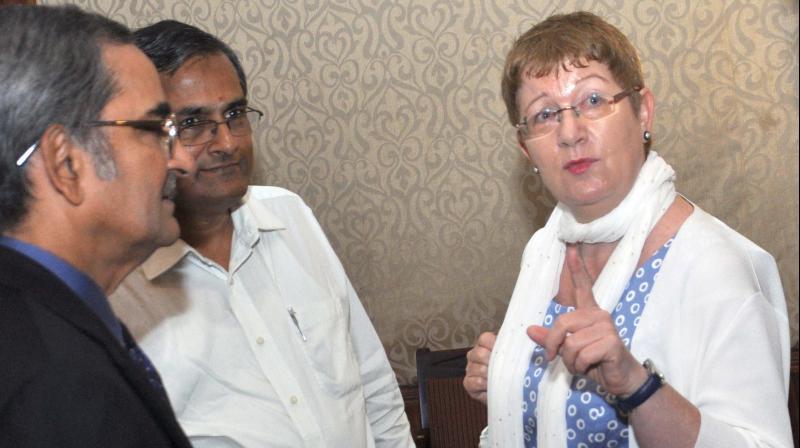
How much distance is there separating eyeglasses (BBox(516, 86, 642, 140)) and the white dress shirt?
2.17 feet

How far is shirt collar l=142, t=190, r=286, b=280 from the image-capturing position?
205 cm

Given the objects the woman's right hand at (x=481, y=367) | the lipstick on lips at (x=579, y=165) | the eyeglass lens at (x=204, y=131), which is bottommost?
the woman's right hand at (x=481, y=367)

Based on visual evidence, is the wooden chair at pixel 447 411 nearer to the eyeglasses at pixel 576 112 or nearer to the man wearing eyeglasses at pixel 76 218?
the eyeglasses at pixel 576 112

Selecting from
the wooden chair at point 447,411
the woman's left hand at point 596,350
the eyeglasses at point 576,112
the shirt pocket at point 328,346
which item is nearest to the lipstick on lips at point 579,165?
the eyeglasses at point 576,112

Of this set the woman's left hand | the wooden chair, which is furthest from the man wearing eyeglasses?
the wooden chair

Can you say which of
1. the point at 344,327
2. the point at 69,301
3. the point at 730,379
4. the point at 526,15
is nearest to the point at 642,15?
the point at 526,15

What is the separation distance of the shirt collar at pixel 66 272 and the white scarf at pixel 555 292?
2.72ft

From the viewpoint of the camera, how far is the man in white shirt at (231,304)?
1980mm

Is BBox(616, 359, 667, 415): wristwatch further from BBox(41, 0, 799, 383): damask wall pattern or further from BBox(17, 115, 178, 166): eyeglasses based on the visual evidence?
BBox(41, 0, 799, 383): damask wall pattern

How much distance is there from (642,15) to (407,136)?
0.94m

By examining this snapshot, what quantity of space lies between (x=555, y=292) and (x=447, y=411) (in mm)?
1133

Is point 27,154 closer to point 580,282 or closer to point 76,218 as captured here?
point 76,218

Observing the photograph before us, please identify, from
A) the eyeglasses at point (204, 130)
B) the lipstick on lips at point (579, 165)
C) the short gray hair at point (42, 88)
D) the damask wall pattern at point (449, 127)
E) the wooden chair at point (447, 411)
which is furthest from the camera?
the damask wall pattern at point (449, 127)

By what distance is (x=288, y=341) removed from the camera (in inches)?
83.5
